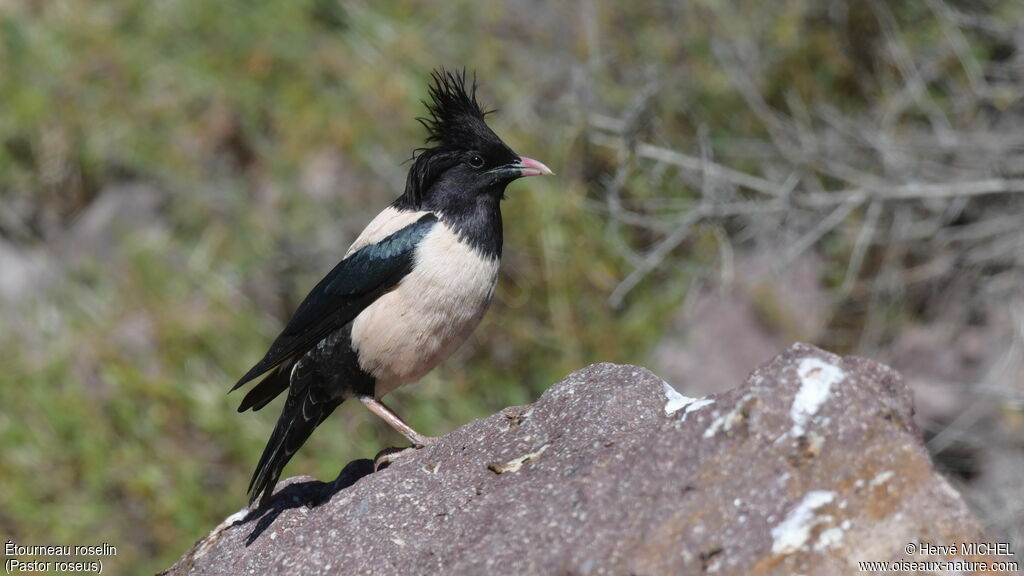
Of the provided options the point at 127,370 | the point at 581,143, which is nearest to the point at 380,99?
the point at 581,143

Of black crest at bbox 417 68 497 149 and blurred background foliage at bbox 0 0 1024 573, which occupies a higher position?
blurred background foliage at bbox 0 0 1024 573

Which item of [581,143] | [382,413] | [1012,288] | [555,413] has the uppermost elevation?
[581,143]

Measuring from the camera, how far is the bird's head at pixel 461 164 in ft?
15.9

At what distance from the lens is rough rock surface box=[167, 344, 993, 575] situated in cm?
301

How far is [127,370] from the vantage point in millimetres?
8070

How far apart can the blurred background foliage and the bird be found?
1.97m

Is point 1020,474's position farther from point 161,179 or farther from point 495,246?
point 161,179

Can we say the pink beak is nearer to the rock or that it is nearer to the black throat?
the black throat

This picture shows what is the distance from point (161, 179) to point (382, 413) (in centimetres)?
510

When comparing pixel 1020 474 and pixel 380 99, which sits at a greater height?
pixel 380 99

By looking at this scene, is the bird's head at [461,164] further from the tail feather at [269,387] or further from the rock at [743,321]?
the rock at [743,321]

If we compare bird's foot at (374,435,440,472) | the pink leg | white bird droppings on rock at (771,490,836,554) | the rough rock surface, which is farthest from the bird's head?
white bird droppings on rock at (771,490,836,554)

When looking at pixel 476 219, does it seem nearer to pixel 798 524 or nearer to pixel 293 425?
pixel 293 425

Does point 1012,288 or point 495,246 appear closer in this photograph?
point 495,246
